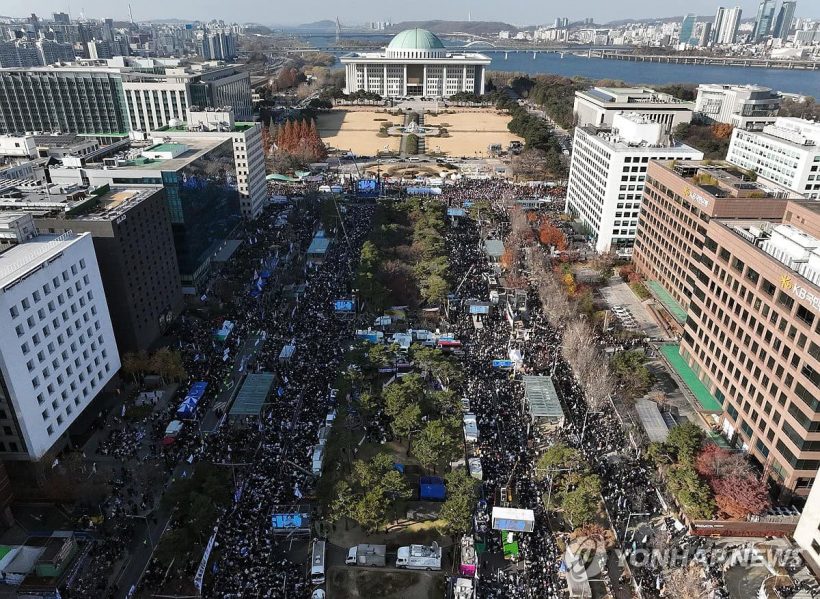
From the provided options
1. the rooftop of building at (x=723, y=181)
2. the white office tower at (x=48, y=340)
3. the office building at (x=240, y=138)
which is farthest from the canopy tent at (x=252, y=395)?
the rooftop of building at (x=723, y=181)

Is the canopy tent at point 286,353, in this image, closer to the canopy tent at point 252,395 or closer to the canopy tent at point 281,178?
the canopy tent at point 252,395

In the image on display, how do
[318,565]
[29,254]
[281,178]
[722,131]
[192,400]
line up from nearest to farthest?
[318,565] → [29,254] → [192,400] → [281,178] → [722,131]

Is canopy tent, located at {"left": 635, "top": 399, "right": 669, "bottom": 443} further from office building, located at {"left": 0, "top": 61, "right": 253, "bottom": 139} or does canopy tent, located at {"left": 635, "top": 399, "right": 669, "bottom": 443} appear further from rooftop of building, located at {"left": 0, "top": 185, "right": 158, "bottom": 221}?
office building, located at {"left": 0, "top": 61, "right": 253, "bottom": 139}

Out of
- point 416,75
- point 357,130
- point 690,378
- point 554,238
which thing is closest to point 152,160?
point 554,238

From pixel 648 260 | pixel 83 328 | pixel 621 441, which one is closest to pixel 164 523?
pixel 83 328

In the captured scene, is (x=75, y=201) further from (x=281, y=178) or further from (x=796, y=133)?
(x=796, y=133)

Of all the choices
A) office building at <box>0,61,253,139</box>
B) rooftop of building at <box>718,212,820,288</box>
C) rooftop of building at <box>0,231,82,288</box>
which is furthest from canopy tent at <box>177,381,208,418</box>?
office building at <box>0,61,253,139</box>
